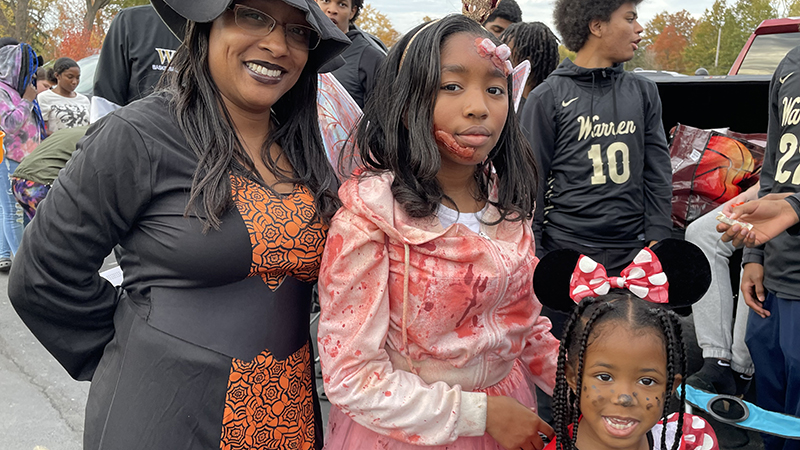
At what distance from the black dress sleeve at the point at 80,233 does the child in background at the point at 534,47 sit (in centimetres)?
315

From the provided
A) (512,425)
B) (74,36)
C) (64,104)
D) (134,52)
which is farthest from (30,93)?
(74,36)

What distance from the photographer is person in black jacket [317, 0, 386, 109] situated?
12.2ft

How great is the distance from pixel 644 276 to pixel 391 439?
80 cm

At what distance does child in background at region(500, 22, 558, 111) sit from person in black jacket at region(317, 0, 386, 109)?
0.98 metres

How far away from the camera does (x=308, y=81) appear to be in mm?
1918

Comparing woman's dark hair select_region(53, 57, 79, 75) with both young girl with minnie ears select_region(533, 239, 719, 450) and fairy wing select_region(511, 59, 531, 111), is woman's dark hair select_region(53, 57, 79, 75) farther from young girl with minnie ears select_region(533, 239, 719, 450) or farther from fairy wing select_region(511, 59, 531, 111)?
young girl with minnie ears select_region(533, 239, 719, 450)

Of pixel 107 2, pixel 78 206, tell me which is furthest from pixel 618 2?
pixel 107 2

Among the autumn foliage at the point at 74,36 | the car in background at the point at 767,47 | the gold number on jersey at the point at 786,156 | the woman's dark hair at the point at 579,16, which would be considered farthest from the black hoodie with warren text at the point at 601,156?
the autumn foliage at the point at 74,36

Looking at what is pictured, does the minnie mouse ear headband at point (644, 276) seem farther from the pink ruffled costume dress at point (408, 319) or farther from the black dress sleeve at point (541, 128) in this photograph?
the black dress sleeve at point (541, 128)

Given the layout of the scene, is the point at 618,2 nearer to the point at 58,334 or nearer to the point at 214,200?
the point at 214,200

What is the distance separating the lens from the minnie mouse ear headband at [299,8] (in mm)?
1557

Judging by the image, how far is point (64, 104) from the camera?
25.8 ft

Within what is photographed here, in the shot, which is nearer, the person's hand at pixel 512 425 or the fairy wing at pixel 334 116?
the person's hand at pixel 512 425

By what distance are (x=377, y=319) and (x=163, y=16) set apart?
3.66ft
